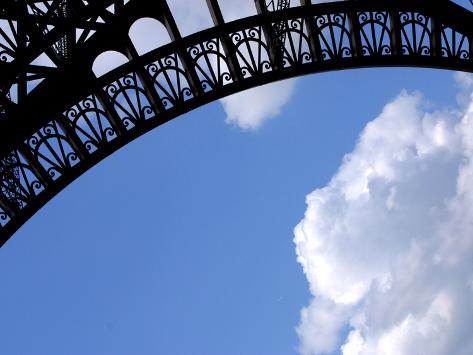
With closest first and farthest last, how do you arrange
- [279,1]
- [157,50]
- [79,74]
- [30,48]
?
[30,48] → [79,74] → [157,50] → [279,1]

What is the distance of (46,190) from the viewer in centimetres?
1502

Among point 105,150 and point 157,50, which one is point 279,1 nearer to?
point 157,50

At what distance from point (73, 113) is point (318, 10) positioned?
5613 mm

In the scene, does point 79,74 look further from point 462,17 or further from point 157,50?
point 462,17

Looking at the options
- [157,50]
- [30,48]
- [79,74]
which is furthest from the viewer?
[157,50]

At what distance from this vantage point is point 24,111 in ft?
49.3

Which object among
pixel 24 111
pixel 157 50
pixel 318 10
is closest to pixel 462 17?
pixel 318 10

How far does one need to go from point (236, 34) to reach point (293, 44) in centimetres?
120

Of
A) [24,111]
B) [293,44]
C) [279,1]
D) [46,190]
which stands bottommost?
[46,190]

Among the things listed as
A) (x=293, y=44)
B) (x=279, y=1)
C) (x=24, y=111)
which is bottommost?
(x=24, y=111)

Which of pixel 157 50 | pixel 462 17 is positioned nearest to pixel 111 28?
pixel 157 50

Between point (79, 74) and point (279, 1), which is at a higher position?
point (279, 1)

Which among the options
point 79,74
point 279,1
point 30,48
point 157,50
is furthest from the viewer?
point 279,1

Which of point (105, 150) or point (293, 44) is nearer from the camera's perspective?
point (105, 150)
